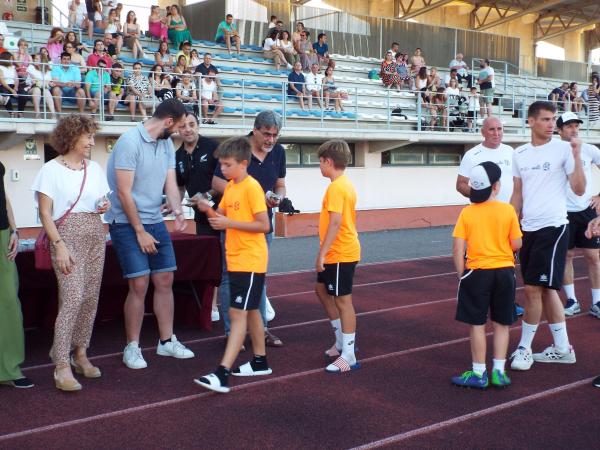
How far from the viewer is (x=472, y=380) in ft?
16.6

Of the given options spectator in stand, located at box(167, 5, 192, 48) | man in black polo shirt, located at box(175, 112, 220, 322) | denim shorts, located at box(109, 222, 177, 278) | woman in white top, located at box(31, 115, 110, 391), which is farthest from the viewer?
spectator in stand, located at box(167, 5, 192, 48)

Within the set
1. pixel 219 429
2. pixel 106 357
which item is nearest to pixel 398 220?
pixel 106 357

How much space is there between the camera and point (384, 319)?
7.57 metres

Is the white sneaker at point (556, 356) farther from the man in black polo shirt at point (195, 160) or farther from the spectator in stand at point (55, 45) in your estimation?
the spectator in stand at point (55, 45)

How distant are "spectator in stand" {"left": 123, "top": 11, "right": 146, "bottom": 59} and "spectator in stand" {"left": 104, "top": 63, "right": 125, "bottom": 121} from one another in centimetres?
245

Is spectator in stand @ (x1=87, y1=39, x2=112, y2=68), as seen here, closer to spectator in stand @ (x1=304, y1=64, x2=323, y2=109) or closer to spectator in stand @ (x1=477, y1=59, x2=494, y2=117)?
spectator in stand @ (x1=304, y1=64, x2=323, y2=109)

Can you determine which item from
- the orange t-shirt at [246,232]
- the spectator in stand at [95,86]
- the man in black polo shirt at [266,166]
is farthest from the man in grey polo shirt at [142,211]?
the spectator in stand at [95,86]

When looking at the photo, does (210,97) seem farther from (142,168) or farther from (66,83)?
(142,168)

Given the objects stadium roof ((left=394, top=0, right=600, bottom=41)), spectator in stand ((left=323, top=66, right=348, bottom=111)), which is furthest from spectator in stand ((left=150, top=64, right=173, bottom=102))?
stadium roof ((left=394, top=0, right=600, bottom=41))

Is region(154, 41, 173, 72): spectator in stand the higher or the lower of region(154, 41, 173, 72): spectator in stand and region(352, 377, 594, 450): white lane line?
the higher

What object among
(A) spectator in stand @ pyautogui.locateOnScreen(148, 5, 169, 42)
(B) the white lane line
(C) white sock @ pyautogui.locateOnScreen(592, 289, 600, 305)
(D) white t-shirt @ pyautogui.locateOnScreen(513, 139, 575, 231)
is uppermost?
(A) spectator in stand @ pyautogui.locateOnScreen(148, 5, 169, 42)

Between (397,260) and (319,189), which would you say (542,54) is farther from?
(397,260)

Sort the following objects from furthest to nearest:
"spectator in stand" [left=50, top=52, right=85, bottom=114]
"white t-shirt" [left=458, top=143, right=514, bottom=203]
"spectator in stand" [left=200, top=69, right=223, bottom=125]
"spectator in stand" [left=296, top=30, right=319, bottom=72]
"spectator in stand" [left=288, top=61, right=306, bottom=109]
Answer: "spectator in stand" [left=296, top=30, right=319, bottom=72], "spectator in stand" [left=288, top=61, right=306, bottom=109], "spectator in stand" [left=200, top=69, right=223, bottom=125], "spectator in stand" [left=50, top=52, right=85, bottom=114], "white t-shirt" [left=458, top=143, right=514, bottom=203]

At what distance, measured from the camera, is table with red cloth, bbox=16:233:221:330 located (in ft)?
19.5
